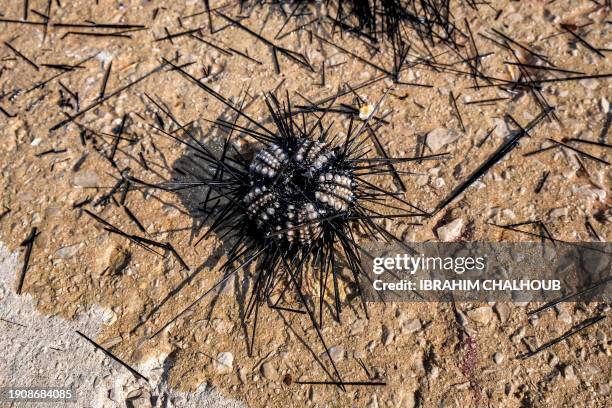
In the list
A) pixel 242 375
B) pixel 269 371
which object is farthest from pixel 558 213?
pixel 242 375

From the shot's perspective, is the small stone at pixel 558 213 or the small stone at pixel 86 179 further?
the small stone at pixel 86 179

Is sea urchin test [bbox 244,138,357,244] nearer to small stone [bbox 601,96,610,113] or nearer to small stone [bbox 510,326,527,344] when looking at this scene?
small stone [bbox 510,326,527,344]

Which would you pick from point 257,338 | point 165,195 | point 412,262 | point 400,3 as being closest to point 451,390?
point 412,262

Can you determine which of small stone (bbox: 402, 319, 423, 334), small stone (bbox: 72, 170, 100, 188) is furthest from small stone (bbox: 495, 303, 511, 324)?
small stone (bbox: 72, 170, 100, 188)

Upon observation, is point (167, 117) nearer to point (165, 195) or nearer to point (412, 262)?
point (165, 195)

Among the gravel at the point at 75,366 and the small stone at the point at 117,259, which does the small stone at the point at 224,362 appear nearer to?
the gravel at the point at 75,366

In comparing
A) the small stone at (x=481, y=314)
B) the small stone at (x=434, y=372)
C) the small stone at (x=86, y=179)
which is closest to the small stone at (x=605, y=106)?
the small stone at (x=481, y=314)

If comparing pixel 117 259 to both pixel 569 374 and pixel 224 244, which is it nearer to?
pixel 224 244
